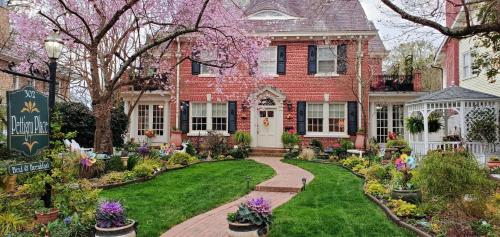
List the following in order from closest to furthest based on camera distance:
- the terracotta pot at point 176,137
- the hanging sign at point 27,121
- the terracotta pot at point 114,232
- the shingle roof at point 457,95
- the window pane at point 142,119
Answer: the terracotta pot at point 114,232
the hanging sign at point 27,121
the shingle roof at point 457,95
the terracotta pot at point 176,137
the window pane at point 142,119

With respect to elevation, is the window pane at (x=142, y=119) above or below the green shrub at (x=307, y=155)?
above

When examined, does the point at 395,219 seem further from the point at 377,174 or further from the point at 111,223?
the point at 111,223

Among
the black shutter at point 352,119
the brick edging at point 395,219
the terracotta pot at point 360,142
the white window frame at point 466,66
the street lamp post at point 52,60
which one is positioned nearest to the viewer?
the brick edging at point 395,219

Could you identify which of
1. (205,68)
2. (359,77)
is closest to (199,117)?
(205,68)

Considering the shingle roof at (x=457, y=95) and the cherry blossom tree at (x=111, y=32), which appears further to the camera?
the shingle roof at (x=457, y=95)

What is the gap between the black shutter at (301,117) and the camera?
66.1ft

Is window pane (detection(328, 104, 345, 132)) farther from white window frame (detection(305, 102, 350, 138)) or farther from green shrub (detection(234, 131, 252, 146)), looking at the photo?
green shrub (detection(234, 131, 252, 146))

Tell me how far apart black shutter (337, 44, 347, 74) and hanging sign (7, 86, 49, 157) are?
1600 centimetres

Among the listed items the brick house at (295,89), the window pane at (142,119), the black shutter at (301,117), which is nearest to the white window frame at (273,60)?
the brick house at (295,89)

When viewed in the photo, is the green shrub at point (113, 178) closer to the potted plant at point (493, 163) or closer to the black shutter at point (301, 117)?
the potted plant at point (493, 163)

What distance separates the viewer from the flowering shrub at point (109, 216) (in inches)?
201

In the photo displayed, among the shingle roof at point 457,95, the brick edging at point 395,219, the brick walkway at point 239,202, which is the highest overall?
the shingle roof at point 457,95

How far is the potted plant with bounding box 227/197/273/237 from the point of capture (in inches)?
205

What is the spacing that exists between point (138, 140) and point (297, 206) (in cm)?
1582
